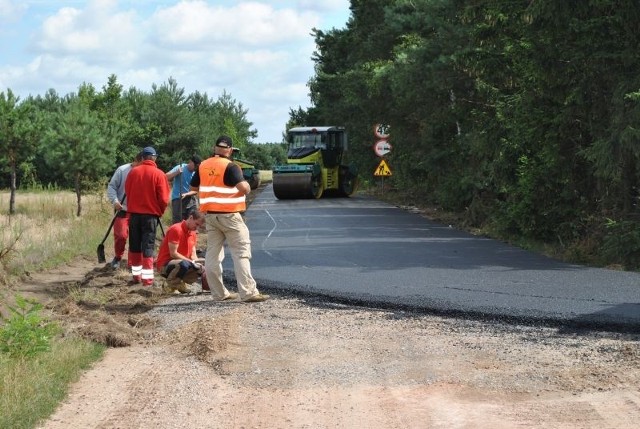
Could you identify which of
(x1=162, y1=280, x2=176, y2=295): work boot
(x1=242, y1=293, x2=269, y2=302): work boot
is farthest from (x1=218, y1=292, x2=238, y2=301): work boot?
(x1=162, y1=280, x2=176, y2=295): work boot

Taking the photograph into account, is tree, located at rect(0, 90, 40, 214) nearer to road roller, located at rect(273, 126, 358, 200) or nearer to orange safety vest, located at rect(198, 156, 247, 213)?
road roller, located at rect(273, 126, 358, 200)

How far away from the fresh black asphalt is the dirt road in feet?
1.61

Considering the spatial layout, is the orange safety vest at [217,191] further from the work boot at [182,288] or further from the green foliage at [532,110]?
the green foliage at [532,110]

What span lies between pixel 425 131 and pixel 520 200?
931cm

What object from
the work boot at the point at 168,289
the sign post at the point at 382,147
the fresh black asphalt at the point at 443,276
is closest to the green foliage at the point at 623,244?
the fresh black asphalt at the point at 443,276

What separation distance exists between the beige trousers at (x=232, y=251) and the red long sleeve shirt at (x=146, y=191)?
4.52 feet

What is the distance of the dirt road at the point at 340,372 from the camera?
242 inches

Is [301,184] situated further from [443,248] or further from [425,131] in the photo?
[443,248]

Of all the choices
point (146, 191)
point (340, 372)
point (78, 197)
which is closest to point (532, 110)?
point (146, 191)

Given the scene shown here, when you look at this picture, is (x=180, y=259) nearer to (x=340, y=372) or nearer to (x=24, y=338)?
(x=24, y=338)

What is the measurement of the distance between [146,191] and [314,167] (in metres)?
26.5

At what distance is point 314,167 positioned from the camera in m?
38.7

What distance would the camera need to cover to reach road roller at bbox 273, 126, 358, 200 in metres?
38.0

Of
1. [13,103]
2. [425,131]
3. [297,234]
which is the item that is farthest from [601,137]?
[13,103]
